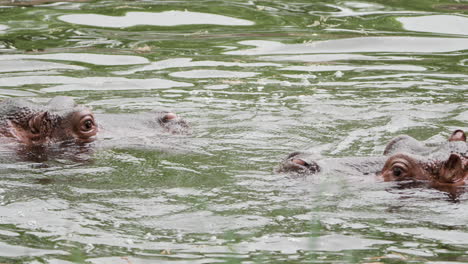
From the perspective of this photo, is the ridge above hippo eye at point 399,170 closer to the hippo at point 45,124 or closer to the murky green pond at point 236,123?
the murky green pond at point 236,123

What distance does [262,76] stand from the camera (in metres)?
12.7

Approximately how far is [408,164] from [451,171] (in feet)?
1.06

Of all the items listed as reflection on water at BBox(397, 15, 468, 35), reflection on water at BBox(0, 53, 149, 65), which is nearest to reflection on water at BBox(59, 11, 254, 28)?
reflection on water at BBox(0, 53, 149, 65)

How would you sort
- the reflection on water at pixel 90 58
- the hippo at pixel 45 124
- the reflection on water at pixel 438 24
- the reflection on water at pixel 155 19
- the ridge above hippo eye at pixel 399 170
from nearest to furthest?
1. the ridge above hippo eye at pixel 399 170
2. the hippo at pixel 45 124
3. the reflection on water at pixel 90 58
4. the reflection on water at pixel 438 24
5. the reflection on water at pixel 155 19

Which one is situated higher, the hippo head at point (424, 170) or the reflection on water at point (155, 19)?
the reflection on water at point (155, 19)

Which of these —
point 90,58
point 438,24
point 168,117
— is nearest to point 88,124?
point 168,117

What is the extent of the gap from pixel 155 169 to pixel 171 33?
6.60 meters

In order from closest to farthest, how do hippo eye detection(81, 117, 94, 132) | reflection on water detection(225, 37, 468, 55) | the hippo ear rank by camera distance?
the hippo ear → hippo eye detection(81, 117, 94, 132) → reflection on water detection(225, 37, 468, 55)

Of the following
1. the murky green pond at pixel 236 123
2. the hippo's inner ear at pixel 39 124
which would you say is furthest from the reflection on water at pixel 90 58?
the hippo's inner ear at pixel 39 124

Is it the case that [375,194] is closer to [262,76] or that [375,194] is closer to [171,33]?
[262,76]

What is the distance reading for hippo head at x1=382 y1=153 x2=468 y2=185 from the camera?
7992mm

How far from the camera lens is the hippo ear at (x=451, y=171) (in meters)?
7.94

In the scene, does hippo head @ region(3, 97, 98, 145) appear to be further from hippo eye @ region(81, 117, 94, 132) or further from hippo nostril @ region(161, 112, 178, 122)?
hippo nostril @ region(161, 112, 178, 122)

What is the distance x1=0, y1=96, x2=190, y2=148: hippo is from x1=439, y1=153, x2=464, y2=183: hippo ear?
3.31 metres
